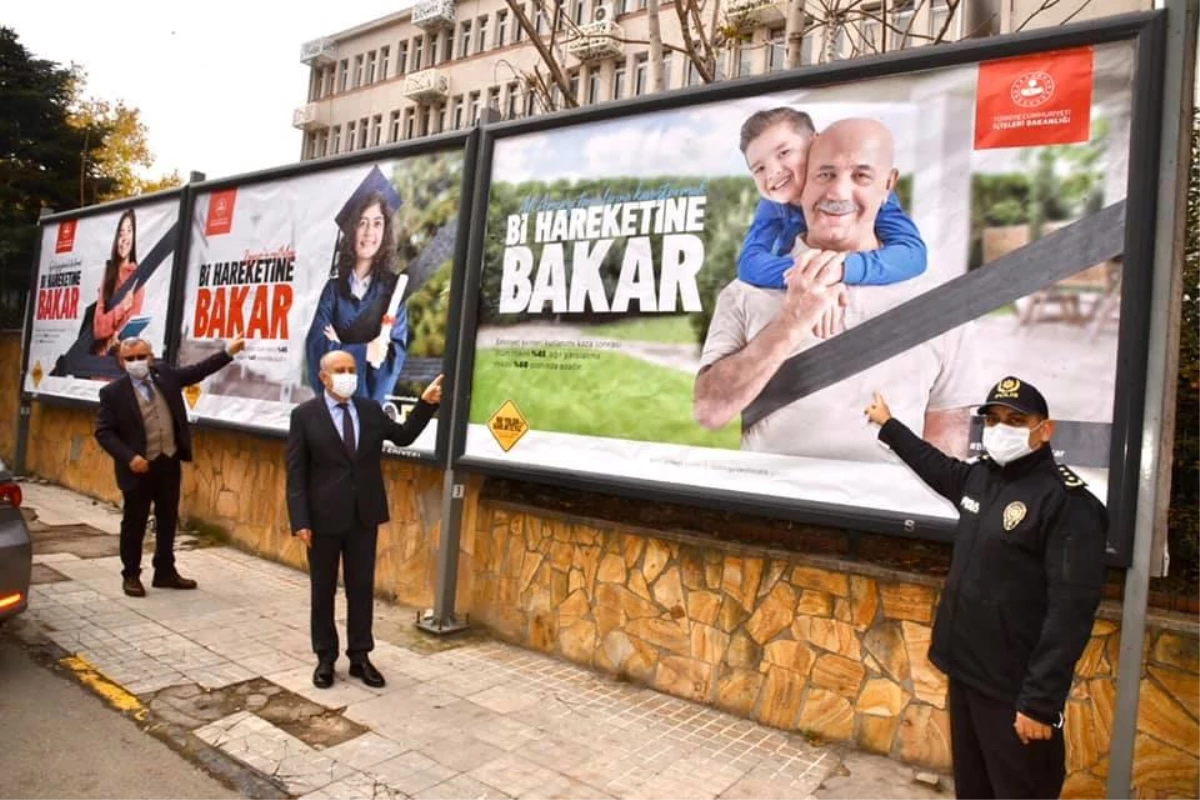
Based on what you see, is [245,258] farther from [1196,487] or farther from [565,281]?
[1196,487]

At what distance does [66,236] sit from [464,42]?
2913cm

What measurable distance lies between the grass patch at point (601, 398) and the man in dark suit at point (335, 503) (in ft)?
3.52

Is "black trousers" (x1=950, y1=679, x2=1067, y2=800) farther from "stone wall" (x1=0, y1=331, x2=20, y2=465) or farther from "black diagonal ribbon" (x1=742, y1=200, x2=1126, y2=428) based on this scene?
"stone wall" (x1=0, y1=331, x2=20, y2=465)

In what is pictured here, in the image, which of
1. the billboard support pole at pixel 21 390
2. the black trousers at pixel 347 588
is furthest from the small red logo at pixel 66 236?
the black trousers at pixel 347 588

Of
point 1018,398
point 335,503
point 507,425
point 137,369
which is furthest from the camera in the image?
point 137,369

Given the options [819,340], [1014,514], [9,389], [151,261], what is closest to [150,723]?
[819,340]

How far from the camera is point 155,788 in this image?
356cm

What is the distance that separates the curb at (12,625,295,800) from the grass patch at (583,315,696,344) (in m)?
3.17

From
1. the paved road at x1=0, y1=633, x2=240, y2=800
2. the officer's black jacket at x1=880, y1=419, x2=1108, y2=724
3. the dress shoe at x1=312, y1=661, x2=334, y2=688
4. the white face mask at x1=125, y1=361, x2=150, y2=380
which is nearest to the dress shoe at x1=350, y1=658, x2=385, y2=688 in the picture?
the dress shoe at x1=312, y1=661, x2=334, y2=688

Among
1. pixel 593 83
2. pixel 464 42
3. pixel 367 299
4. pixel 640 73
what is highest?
pixel 464 42

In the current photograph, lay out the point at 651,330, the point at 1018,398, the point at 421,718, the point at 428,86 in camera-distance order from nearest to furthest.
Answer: the point at 1018,398 < the point at 421,718 < the point at 651,330 < the point at 428,86

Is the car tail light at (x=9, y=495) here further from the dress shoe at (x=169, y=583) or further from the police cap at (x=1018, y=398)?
the police cap at (x=1018, y=398)

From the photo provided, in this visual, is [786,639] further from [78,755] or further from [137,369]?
[137,369]

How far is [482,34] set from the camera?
3612 centimetres
